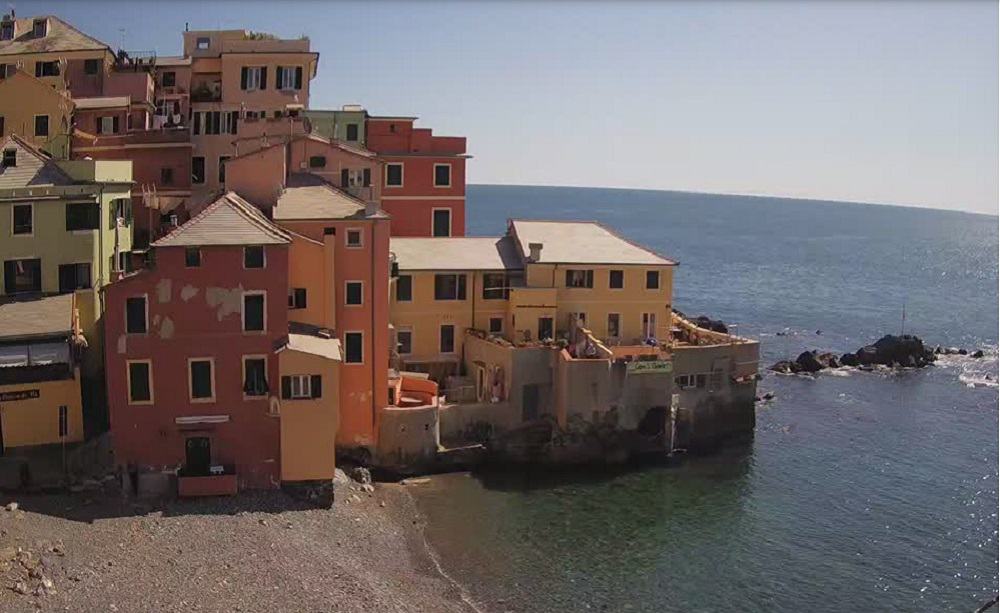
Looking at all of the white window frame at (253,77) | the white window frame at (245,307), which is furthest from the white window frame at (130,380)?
the white window frame at (253,77)

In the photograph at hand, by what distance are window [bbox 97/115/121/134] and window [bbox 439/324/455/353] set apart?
23.4 m

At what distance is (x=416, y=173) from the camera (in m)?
60.7

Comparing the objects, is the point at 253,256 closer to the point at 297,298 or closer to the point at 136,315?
the point at 297,298

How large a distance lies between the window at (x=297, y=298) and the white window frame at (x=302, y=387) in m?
4.83

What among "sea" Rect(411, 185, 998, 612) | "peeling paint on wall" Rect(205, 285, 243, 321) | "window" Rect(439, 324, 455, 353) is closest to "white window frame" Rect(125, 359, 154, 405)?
"peeling paint on wall" Rect(205, 285, 243, 321)

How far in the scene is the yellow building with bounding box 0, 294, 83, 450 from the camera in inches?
1483

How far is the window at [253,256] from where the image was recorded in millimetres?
38469

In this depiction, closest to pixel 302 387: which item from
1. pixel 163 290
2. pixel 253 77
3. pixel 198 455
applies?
pixel 198 455

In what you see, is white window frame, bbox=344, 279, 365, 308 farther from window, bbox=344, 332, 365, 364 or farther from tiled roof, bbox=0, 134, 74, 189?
tiled roof, bbox=0, 134, 74, 189

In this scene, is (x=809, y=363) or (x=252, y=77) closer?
(x=252, y=77)

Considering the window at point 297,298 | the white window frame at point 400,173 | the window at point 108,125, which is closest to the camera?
the window at point 297,298

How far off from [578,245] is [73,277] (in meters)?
27.3

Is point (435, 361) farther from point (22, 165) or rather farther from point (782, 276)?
point (782, 276)

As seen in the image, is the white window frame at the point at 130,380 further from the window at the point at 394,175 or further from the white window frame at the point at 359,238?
the window at the point at 394,175
